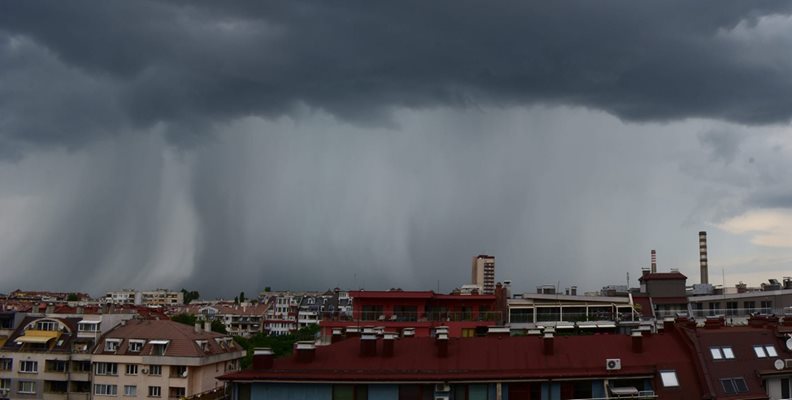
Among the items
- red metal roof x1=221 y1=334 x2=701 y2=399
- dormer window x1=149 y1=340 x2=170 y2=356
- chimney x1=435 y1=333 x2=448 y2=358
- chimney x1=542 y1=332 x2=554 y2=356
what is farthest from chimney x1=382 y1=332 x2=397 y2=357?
dormer window x1=149 y1=340 x2=170 y2=356

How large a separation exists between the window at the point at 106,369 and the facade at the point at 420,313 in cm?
2557

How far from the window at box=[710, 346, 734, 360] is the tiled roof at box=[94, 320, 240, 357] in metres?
55.4

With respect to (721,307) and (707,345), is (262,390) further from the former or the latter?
(721,307)


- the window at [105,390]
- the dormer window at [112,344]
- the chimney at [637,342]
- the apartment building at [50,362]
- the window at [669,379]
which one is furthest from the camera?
the apartment building at [50,362]

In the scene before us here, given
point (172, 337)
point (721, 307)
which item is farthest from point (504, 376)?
point (721, 307)

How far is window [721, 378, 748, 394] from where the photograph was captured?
48.8 metres

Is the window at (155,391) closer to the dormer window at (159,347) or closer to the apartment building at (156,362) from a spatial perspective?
the apartment building at (156,362)

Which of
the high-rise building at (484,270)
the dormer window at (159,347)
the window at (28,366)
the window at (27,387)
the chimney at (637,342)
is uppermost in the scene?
the high-rise building at (484,270)

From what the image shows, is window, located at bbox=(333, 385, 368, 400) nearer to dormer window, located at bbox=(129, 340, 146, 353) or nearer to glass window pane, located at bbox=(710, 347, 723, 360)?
glass window pane, located at bbox=(710, 347, 723, 360)

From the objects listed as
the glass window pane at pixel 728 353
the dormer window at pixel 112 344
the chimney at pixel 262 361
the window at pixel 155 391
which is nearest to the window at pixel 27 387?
the dormer window at pixel 112 344

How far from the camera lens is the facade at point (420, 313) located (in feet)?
262

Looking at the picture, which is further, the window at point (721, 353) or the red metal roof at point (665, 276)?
the red metal roof at point (665, 276)

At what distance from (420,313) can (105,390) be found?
38055mm

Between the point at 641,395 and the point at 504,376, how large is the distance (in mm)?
9197
